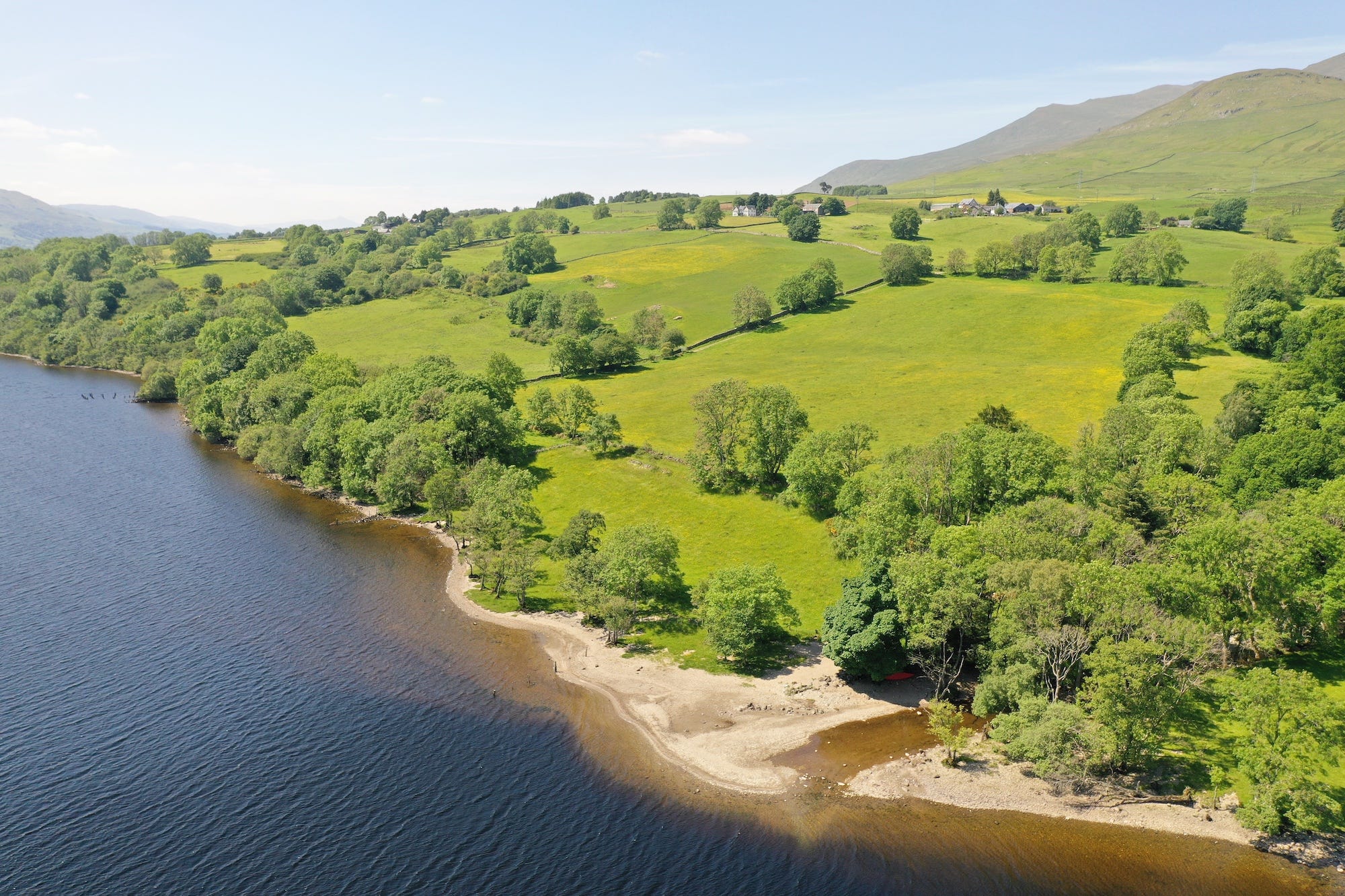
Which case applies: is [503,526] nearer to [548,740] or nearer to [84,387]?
[548,740]

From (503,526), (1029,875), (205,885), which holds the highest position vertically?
(503,526)

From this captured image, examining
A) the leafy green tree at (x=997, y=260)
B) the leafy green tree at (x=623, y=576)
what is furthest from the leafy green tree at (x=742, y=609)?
the leafy green tree at (x=997, y=260)

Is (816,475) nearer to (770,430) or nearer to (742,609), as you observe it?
(770,430)

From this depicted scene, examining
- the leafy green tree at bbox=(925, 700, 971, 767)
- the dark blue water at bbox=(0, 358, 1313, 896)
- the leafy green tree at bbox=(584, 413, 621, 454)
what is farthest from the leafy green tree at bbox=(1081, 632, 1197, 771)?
the leafy green tree at bbox=(584, 413, 621, 454)

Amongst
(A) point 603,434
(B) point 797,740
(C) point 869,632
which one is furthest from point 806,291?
(B) point 797,740

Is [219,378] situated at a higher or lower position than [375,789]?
higher

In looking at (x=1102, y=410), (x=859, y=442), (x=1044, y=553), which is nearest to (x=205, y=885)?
(x=1044, y=553)

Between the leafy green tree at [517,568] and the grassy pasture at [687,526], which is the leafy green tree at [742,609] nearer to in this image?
the grassy pasture at [687,526]
